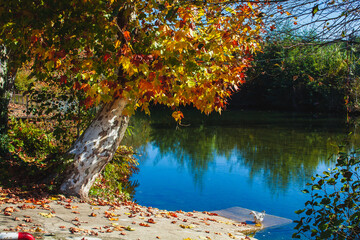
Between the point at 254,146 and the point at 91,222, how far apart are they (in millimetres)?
13571

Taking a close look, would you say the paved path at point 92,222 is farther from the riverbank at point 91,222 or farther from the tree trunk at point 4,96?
the tree trunk at point 4,96

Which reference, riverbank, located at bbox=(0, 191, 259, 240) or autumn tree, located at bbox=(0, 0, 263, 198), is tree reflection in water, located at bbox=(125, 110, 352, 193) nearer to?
autumn tree, located at bbox=(0, 0, 263, 198)

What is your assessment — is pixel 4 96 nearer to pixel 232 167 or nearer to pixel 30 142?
pixel 30 142

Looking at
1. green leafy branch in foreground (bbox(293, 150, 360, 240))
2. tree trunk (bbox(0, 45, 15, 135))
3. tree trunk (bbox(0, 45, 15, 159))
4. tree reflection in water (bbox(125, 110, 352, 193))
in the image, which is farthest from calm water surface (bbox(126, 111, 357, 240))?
tree trunk (bbox(0, 45, 15, 135))

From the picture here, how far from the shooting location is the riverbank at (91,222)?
4.75 m

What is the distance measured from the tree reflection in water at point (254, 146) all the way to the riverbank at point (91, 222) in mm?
4560

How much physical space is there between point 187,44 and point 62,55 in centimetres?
199

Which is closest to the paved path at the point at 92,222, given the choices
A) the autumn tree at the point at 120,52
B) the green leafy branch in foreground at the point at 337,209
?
the autumn tree at the point at 120,52

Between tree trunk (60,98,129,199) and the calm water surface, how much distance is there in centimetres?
317

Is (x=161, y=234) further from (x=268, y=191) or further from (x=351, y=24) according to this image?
(x=268, y=191)

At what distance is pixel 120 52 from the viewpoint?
18.5 feet

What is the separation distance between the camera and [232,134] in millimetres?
22297

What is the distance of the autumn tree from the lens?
5709mm

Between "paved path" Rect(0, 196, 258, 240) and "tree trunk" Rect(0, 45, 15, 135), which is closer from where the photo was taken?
"paved path" Rect(0, 196, 258, 240)
